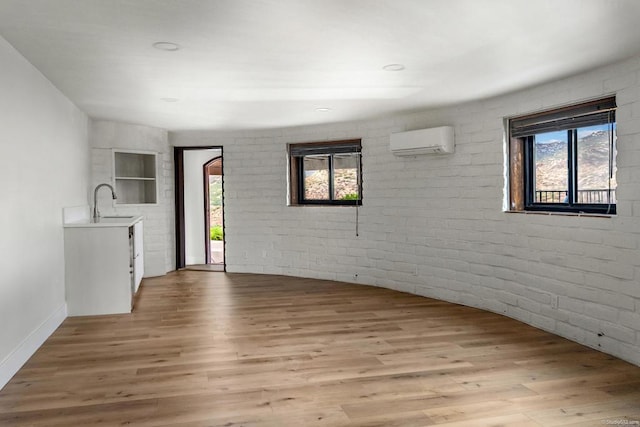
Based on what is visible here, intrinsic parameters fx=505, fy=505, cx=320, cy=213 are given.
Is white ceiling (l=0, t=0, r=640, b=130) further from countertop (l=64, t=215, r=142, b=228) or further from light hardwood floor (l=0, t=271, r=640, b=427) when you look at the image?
light hardwood floor (l=0, t=271, r=640, b=427)

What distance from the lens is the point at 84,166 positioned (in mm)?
6250

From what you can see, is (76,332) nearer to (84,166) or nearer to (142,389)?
(142,389)

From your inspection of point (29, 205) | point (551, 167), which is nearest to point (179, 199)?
point (29, 205)

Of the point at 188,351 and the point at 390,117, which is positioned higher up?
the point at 390,117

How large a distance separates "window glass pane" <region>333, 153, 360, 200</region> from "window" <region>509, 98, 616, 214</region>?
2.41 meters

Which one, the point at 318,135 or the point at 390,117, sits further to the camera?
the point at 318,135

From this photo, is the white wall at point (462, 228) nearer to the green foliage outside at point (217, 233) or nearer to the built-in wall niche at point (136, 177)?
the built-in wall niche at point (136, 177)

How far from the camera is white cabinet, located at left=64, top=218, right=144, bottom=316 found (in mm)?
5004

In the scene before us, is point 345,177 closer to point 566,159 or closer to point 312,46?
point 566,159

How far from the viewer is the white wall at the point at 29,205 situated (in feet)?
11.0

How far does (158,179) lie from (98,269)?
8.71 ft

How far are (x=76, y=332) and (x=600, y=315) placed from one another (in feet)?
14.2

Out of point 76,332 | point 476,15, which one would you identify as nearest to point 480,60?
point 476,15

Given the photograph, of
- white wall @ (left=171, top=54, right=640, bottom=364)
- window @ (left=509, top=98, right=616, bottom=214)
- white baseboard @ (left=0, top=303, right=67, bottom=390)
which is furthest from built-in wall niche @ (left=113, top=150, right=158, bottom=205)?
window @ (left=509, top=98, right=616, bottom=214)
